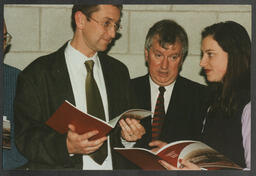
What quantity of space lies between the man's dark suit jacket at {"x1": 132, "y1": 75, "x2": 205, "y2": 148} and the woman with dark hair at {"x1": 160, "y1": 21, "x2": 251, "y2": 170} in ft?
0.28

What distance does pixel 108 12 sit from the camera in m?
2.51

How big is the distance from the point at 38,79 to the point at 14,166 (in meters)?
0.59

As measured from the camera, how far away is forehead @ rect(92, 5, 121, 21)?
251cm

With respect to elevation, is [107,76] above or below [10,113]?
above

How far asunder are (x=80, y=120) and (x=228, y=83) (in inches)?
37.9

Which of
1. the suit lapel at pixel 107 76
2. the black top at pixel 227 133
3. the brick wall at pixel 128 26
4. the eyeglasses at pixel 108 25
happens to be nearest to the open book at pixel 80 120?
the suit lapel at pixel 107 76

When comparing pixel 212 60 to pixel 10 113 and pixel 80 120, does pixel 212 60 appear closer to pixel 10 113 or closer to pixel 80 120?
pixel 80 120

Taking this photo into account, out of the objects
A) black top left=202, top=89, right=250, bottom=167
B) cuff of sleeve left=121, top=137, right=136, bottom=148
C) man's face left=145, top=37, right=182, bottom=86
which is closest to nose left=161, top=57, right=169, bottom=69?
man's face left=145, top=37, right=182, bottom=86

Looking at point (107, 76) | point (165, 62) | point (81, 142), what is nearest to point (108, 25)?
point (107, 76)

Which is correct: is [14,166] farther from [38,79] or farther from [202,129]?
[202,129]

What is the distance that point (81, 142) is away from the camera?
2.43m

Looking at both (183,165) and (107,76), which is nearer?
(183,165)

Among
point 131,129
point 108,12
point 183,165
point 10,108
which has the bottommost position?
point 183,165

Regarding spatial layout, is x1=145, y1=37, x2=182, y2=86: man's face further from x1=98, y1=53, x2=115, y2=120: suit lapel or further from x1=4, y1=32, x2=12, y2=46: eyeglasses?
x1=4, y1=32, x2=12, y2=46: eyeglasses
